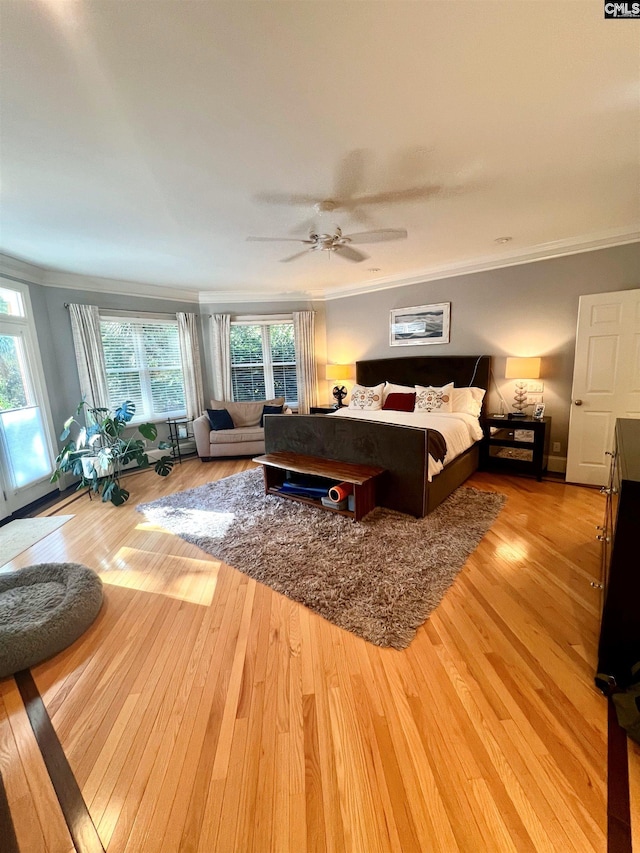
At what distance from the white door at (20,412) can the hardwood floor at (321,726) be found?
2.29m

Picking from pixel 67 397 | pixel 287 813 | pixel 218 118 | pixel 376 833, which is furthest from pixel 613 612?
pixel 67 397

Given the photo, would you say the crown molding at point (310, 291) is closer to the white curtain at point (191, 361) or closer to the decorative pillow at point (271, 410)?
the white curtain at point (191, 361)

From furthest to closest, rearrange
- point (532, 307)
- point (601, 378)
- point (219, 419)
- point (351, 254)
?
point (219, 419)
point (532, 307)
point (351, 254)
point (601, 378)

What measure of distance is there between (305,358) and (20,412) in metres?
Result: 3.91

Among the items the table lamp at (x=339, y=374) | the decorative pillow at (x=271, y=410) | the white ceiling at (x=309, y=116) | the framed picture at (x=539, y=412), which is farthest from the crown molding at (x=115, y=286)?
the framed picture at (x=539, y=412)

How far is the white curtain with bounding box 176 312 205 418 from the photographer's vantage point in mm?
5504

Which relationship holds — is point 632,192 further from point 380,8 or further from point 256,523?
point 256,523

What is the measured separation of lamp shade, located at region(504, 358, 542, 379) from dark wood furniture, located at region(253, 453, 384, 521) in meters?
2.05

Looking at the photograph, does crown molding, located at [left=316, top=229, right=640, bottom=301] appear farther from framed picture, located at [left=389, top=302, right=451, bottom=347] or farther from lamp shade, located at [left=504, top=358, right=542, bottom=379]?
lamp shade, located at [left=504, top=358, right=542, bottom=379]

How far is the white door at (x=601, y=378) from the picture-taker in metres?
3.24

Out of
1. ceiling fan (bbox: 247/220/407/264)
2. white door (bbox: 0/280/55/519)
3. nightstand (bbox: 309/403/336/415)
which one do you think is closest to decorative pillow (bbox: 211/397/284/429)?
nightstand (bbox: 309/403/336/415)

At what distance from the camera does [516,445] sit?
385 centimetres

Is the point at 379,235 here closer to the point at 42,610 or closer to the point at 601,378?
the point at 601,378

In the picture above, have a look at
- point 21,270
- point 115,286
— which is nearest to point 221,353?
point 115,286
